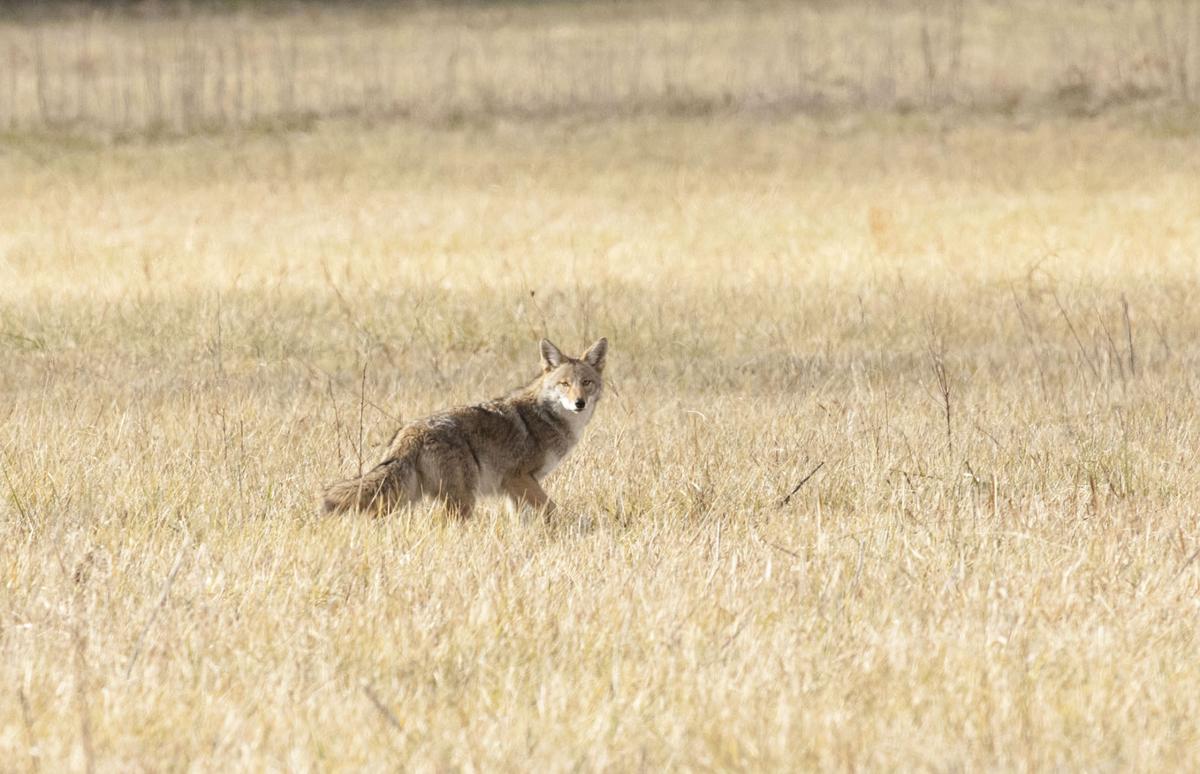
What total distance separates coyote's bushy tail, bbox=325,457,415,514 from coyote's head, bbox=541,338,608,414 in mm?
885

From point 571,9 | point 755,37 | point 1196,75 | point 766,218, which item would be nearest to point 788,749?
point 766,218

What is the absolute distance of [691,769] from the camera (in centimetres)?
328

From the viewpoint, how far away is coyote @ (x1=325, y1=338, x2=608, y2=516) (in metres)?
5.44

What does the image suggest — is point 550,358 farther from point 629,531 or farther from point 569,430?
point 629,531

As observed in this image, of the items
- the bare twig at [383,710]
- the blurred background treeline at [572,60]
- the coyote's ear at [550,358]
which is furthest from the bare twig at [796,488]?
the blurred background treeline at [572,60]

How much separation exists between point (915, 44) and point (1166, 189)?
31.6ft

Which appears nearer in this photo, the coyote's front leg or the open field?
the open field

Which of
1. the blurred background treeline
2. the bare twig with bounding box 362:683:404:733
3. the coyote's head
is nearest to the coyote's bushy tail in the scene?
the coyote's head

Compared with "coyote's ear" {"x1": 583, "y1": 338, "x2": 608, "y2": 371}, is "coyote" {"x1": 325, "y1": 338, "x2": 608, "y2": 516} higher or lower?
lower

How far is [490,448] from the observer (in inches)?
231

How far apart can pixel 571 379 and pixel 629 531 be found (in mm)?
1049

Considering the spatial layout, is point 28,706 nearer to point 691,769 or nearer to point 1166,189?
point 691,769

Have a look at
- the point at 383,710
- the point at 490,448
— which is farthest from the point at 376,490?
the point at 383,710

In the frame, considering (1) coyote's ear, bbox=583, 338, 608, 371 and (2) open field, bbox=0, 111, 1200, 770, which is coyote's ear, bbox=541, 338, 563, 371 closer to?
(1) coyote's ear, bbox=583, 338, 608, 371
